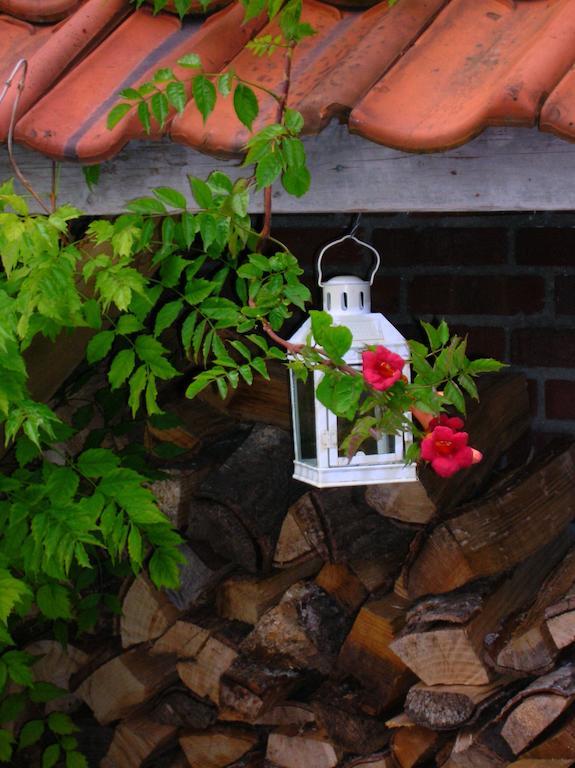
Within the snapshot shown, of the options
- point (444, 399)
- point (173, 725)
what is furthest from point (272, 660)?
point (444, 399)

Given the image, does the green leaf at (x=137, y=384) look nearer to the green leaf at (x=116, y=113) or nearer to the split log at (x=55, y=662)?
the green leaf at (x=116, y=113)

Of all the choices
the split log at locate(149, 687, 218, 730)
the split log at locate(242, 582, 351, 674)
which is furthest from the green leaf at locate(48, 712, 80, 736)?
the split log at locate(242, 582, 351, 674)

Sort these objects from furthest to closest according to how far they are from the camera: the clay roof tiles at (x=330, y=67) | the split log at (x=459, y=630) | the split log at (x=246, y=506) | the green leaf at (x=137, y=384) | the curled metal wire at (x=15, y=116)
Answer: the split log at (x=246, y=506)
the split log at (x=459, y=630)
the green leaf at (x=137, y=384)
the curled metal wire at (x=15, y=116)
the clay roof tiles at (x=330, y=67)

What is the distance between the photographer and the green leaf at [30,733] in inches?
98.6

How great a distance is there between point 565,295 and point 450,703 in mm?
813

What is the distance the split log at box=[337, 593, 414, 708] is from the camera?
6.72 feet

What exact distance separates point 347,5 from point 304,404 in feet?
1.93

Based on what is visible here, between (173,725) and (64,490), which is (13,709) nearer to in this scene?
(173,725)

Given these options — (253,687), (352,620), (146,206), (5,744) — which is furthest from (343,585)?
(146,206)

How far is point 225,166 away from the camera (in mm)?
1543

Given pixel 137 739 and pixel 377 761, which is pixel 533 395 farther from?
pixel 137 739

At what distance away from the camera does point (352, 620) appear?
2.16m

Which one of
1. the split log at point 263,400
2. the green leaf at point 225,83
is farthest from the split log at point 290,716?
the green leaf at point 225,83

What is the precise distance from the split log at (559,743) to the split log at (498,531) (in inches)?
11.4
